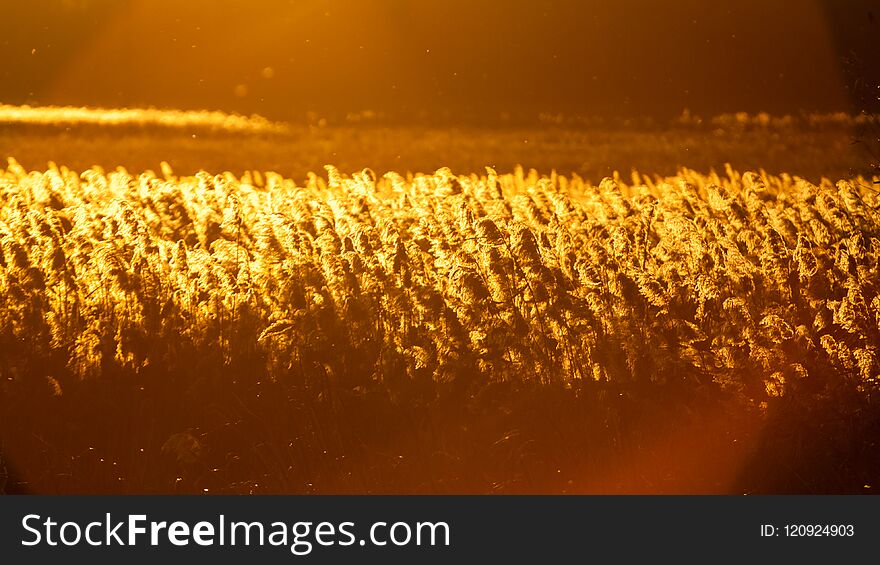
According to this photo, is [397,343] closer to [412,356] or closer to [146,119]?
[412,356]

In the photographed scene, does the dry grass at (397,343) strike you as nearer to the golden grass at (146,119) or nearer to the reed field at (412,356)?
the reed field at (412,356)

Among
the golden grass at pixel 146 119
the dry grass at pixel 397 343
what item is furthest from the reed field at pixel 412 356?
the golden grass at pixel 146 119

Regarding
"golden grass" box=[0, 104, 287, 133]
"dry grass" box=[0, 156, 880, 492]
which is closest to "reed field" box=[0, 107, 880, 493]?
"dry grass" box=[0, 156, 880, 492]

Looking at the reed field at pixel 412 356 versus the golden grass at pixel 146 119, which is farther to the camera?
the golden grass at pixel 146 119

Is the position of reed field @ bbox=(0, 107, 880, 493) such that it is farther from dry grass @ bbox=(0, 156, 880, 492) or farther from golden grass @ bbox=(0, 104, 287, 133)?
golden grass @ bbox=(0, 104, 287, 133)

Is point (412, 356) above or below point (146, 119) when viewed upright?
below

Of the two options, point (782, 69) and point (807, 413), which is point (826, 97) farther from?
point (807, 413)

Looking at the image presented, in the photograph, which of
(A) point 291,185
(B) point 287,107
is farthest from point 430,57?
(A) point 291,185

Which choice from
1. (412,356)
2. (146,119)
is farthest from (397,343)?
(146,119)
